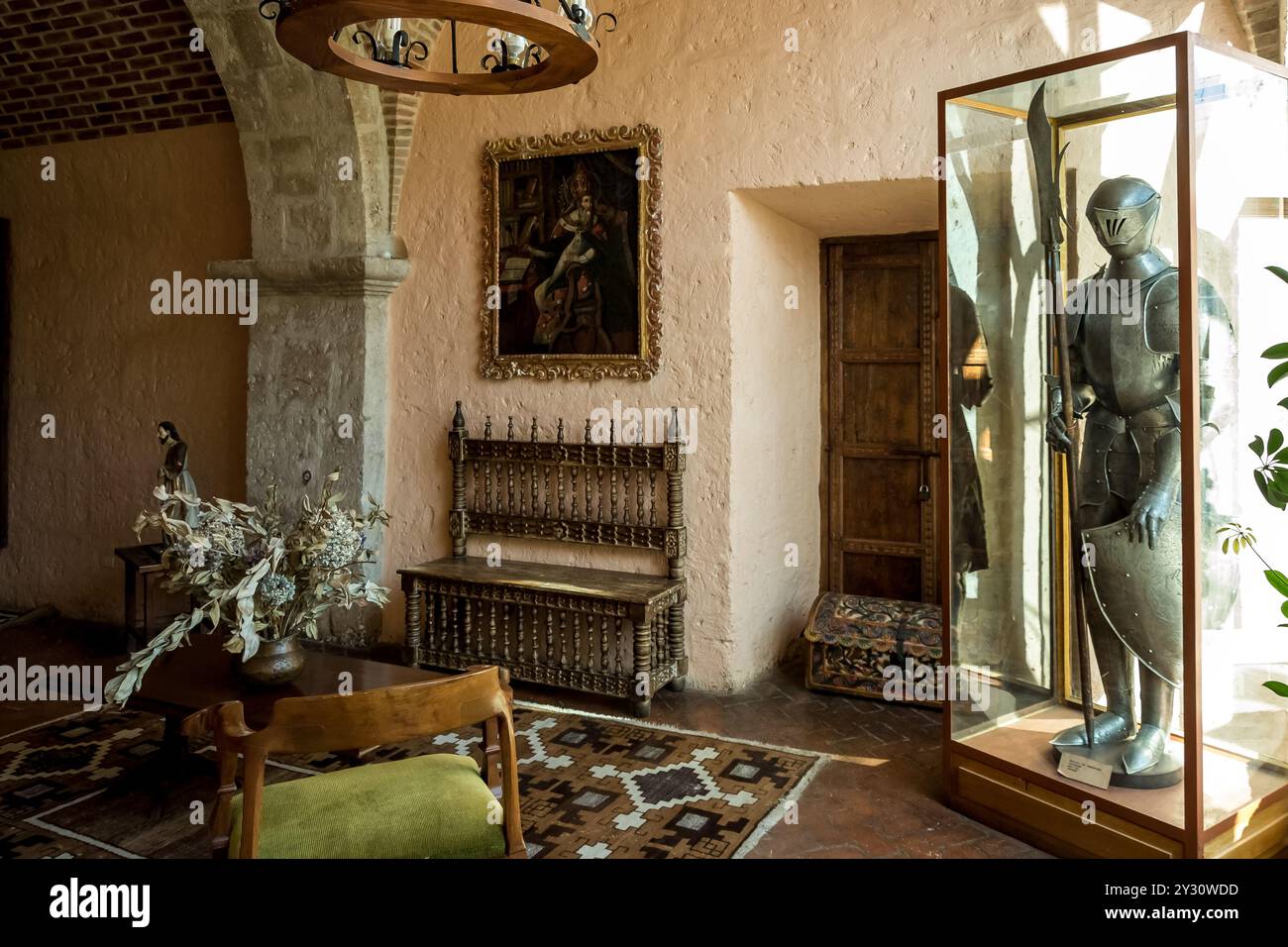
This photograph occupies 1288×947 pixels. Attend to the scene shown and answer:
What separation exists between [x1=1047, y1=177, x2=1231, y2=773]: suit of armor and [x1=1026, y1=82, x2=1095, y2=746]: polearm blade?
30 mm

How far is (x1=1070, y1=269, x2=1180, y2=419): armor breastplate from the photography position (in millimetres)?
3484

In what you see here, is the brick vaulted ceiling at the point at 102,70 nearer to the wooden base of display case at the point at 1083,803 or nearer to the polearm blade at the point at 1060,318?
the polearm blade at the point at 1060,318

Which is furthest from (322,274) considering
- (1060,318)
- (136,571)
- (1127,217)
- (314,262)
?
(1127,217)

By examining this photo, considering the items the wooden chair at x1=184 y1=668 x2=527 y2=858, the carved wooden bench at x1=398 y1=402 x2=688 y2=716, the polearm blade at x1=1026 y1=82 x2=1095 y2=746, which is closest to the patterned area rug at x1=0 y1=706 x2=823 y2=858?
the carved wooden bench at x1=398 y1=402 x2=688 y2=716

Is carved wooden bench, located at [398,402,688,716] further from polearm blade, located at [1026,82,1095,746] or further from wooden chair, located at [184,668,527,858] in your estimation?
wooden chair, located at [184,668,527,858]

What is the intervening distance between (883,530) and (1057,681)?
2.29m

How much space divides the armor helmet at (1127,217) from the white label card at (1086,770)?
1819mm

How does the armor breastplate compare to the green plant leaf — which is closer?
the green plant leaf

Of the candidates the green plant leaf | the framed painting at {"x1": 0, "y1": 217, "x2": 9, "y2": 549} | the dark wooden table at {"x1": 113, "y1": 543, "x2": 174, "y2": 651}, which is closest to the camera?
the green plant leaf

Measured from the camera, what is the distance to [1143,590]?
362 cm

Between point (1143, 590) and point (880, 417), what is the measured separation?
2803 millimetres

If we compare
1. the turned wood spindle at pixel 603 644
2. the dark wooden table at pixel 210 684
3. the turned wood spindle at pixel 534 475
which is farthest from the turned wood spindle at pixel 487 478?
the dark wooden table at pixel 210 684

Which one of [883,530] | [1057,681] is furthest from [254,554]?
[883,530]
